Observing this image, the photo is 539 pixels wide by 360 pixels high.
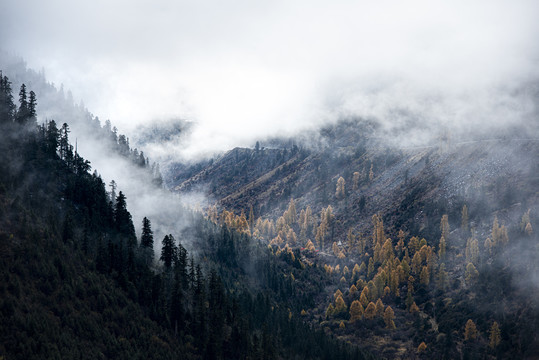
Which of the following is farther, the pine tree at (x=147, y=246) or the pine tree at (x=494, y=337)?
the pine tree at (x=494, y=337)

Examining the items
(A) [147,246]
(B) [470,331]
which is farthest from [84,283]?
(B) [470,331]

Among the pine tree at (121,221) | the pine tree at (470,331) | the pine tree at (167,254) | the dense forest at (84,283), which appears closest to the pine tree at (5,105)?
the dense forest at (84,283)

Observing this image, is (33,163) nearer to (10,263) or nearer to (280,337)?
(10,263)

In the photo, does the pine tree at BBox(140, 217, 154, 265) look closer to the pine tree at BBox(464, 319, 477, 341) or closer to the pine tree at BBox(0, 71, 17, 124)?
the pine tree at BBox(0, 71, 17, 124)

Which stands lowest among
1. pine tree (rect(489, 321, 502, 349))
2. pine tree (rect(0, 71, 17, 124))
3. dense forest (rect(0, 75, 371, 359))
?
pine tree (rect(489, 321, 502, 349))

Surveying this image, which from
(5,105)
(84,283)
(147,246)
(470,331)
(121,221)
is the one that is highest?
(5,105)

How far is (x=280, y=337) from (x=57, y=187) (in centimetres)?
9067

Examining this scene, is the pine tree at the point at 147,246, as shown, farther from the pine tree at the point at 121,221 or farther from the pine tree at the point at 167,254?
the pine tree at the point at 121,221

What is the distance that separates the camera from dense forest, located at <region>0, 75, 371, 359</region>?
303 ft

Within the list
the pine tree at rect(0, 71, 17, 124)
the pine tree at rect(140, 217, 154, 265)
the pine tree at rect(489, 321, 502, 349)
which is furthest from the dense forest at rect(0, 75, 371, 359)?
the pine tree at rect(489, 321, 502, 349)

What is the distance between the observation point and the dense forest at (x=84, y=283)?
92.4m

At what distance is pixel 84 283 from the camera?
107 meters

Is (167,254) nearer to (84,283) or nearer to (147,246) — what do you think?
(147,246)

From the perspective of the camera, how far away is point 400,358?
18975 cm
